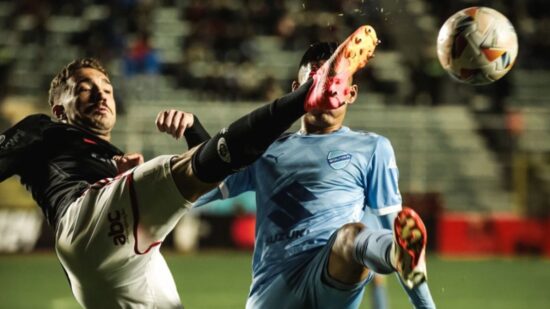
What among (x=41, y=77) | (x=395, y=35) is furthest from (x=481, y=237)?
(x=41, y=77)

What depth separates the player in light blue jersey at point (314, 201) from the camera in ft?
15.4

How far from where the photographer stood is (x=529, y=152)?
14703mm

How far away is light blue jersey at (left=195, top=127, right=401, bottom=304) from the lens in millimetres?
4898

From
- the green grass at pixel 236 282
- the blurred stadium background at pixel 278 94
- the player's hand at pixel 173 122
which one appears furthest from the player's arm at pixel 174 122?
the blurred stadium background at pixel 278 94

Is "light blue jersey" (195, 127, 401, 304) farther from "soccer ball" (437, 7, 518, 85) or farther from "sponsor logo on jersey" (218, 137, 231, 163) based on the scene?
"sponsor logo on jersey" (218, 137, 231, 163)

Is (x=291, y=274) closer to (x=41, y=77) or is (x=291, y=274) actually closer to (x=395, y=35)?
(x=41, y=77)

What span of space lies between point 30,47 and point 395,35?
6.44 metres

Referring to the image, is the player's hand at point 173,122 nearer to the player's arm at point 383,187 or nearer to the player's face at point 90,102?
the player's face at point 90,102

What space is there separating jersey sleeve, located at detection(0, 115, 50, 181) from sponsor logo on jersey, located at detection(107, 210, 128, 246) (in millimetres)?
660

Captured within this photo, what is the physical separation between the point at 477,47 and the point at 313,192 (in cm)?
112

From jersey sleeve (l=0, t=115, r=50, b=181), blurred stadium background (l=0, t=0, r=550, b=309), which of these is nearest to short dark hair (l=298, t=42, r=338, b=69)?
jersey sleeve (l=0, t=115, r=50, b=181)

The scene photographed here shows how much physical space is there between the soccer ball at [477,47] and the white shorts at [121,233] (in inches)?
63.1

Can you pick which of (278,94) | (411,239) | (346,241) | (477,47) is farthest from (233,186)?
(278,94)

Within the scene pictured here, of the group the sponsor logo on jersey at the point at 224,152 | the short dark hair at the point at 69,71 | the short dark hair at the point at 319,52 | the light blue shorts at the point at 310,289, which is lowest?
the light blue shorts at the point at 310,289
